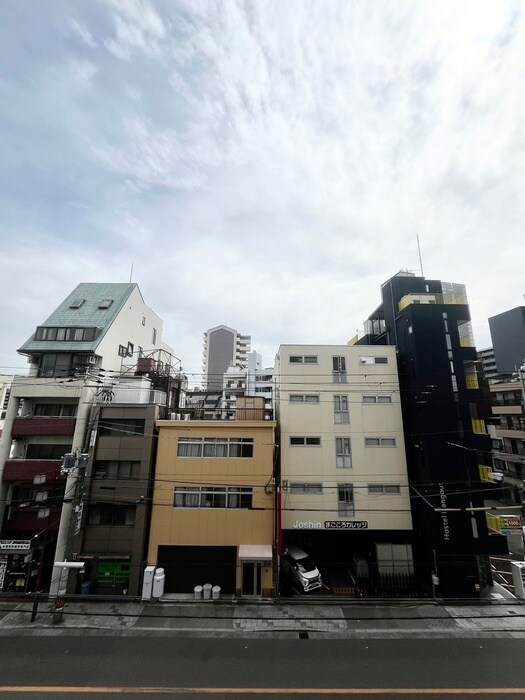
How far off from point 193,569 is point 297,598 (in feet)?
23.2

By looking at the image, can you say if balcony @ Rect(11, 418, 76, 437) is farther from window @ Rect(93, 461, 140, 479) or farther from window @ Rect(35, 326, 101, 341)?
window @ Rect(35, 326, 101, 341)

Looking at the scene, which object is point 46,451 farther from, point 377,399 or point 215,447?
point 377,399

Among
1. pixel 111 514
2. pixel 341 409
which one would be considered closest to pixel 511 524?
pixel 341 409

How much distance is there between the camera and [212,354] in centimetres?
9644

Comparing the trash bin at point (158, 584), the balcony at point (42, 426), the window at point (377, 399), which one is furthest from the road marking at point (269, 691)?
the window at point (377, 399)

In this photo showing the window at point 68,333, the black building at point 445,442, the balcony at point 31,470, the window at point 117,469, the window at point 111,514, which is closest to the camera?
the black building at point 445,442

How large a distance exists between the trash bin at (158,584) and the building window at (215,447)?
7507 millimetres

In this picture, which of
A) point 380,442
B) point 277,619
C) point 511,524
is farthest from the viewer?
point 380,442

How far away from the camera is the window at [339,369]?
2838 cm

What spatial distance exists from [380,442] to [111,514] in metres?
20.2

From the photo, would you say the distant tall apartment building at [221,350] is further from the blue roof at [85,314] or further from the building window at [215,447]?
the building window at [215,447]

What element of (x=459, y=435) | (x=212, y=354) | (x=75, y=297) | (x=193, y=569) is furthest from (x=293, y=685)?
(x=212, y=354)

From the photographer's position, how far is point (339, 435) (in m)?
27.0

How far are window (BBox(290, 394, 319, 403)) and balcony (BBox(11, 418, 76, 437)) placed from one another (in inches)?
656
